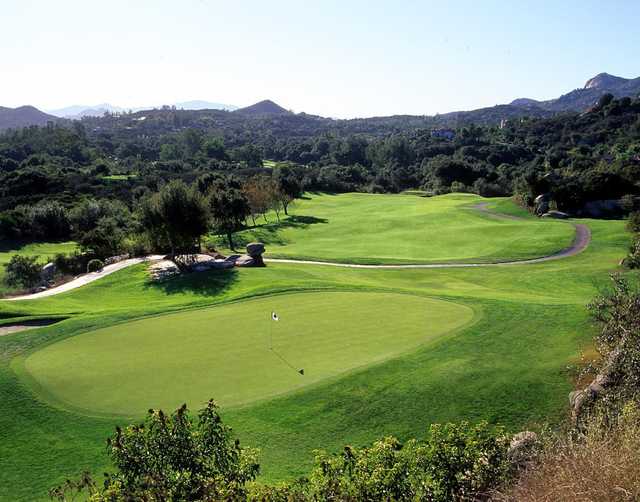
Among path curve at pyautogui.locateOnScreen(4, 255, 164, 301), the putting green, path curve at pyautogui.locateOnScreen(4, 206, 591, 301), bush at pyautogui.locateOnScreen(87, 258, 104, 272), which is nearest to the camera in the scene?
the putting green

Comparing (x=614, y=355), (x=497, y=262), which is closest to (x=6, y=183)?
(x=497, y=262)

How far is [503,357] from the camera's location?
Result: 16781mm

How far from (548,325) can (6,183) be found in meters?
114

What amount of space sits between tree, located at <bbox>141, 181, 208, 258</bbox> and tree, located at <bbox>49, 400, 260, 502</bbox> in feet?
99.5

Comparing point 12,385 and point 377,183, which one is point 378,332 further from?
point 377,183

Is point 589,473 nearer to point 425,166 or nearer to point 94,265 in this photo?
point 94,265

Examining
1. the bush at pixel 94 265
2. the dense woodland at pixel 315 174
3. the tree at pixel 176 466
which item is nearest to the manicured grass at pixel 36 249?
the dense woodland at pixel 315 174

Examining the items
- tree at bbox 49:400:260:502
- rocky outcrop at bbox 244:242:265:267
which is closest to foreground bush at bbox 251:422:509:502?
tree at bbox 49:400:260:502

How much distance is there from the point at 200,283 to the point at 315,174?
91.3 meters

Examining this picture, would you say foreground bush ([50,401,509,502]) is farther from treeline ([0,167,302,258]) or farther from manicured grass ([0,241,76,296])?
manicured grass ([0,241,76,296])

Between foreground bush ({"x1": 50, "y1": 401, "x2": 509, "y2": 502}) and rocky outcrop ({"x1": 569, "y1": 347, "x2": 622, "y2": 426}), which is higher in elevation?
foreground bush ({"x1": 50, "y1": 401, "x2": 509, "y2": 502})

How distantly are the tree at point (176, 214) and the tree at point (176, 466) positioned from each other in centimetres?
3034

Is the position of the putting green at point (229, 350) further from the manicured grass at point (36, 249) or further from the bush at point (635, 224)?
the manicured grass at point (36, 249)

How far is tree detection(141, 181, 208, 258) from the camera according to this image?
3772cm
